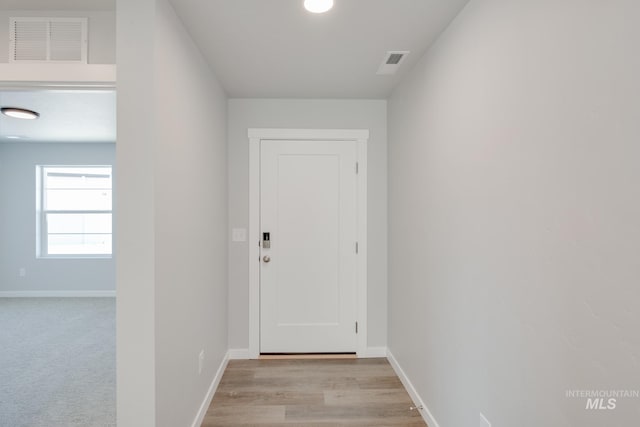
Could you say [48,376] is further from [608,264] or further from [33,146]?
[33,146]

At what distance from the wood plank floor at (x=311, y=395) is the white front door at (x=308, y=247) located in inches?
10.1

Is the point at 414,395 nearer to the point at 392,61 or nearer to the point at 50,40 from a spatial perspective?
the point at 392,61

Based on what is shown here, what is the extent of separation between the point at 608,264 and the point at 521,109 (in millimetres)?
624

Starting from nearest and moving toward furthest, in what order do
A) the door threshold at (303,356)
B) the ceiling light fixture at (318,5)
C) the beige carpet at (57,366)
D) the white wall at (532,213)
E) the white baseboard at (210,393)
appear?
the white wall at (532,213) < the ceiling light fixture at (318,5) < the white baseboard at (210,393) < the beige carpet at (57,366) < the door threshold at (303,356)

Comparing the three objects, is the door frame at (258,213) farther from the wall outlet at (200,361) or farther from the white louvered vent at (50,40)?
the white louvered vent at (50,40)

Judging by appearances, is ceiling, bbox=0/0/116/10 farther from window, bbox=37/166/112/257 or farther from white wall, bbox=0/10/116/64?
window, bbox=37/166/112/257

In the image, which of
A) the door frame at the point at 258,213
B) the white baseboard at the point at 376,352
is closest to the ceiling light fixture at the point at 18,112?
the door frame at the point at 258,213

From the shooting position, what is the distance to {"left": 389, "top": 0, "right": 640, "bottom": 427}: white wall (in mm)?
820

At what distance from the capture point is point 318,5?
1540mm

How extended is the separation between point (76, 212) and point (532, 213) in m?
6.49

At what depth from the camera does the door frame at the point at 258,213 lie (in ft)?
9.52

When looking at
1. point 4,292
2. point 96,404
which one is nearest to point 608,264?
point 96,404

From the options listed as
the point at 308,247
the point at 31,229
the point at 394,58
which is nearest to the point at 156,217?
the point at 308,247

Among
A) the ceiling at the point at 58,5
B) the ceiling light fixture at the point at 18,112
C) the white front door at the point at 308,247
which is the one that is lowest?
the white front door at the point at 308,247
